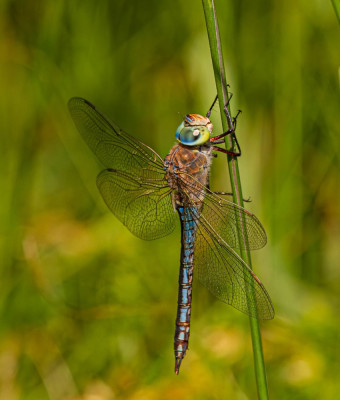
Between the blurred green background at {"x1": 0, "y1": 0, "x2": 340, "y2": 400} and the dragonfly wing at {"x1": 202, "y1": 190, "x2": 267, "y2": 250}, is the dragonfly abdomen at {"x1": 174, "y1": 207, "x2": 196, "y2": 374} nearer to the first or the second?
the dragonfly wing at {"x1": 202, "y1": 190, "x2": 267, "y2": 250}

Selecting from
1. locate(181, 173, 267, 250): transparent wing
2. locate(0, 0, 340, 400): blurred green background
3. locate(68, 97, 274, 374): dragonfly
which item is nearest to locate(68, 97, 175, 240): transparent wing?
locate(68, 97, 274, 374): dragonfly

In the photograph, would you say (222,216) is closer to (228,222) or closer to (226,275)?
(228,222)

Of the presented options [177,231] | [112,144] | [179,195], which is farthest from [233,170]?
[177,231]

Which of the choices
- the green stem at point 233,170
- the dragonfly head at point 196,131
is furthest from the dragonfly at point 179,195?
the green stem at point 233,170

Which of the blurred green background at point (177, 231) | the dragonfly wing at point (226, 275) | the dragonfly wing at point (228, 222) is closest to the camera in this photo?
the dragonfly wing at point (226, 275)

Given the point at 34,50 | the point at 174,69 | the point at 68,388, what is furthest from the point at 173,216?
the point at 34,50

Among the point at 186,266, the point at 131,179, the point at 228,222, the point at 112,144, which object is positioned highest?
the point at 112,144

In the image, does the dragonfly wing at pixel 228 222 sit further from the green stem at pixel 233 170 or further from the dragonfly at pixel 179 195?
the green stem at pixel 233 170
